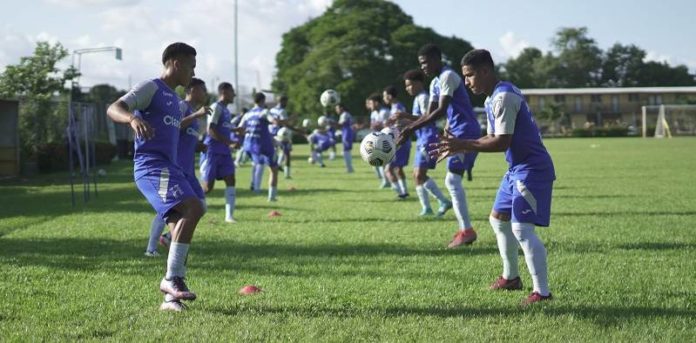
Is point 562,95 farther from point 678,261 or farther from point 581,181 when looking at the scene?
point 678,261

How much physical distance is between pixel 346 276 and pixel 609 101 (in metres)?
108

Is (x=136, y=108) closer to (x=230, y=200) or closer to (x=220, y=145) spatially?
(x=220, y=145)

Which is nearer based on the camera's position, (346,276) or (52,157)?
(346,276)

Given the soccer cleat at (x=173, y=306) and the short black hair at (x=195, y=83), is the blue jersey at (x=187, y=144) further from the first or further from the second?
the soccer cleat at (x=173, y=306)

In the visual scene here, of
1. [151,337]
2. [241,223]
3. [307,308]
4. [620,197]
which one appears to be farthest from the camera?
[620,197]

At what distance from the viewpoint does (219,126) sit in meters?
11.9

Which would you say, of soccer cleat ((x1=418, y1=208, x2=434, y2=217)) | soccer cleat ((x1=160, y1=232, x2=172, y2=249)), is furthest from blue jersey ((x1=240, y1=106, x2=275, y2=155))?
soccer cleat ((x1=160, y1=232, x2=172, y2=249))

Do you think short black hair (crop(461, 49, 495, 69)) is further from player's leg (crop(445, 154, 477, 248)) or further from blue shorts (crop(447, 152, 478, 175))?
blue shorts (crop(447, 152, 478, 175))

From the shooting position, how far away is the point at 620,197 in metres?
15.9

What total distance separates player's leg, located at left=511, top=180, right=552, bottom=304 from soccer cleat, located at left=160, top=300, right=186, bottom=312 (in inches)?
107

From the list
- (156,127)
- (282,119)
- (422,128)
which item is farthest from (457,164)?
(282,119)

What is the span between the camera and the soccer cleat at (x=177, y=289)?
586 cm

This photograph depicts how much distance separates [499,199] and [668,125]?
70.8 metres

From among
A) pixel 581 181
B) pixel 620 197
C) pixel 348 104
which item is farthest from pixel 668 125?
pixel 620 197
